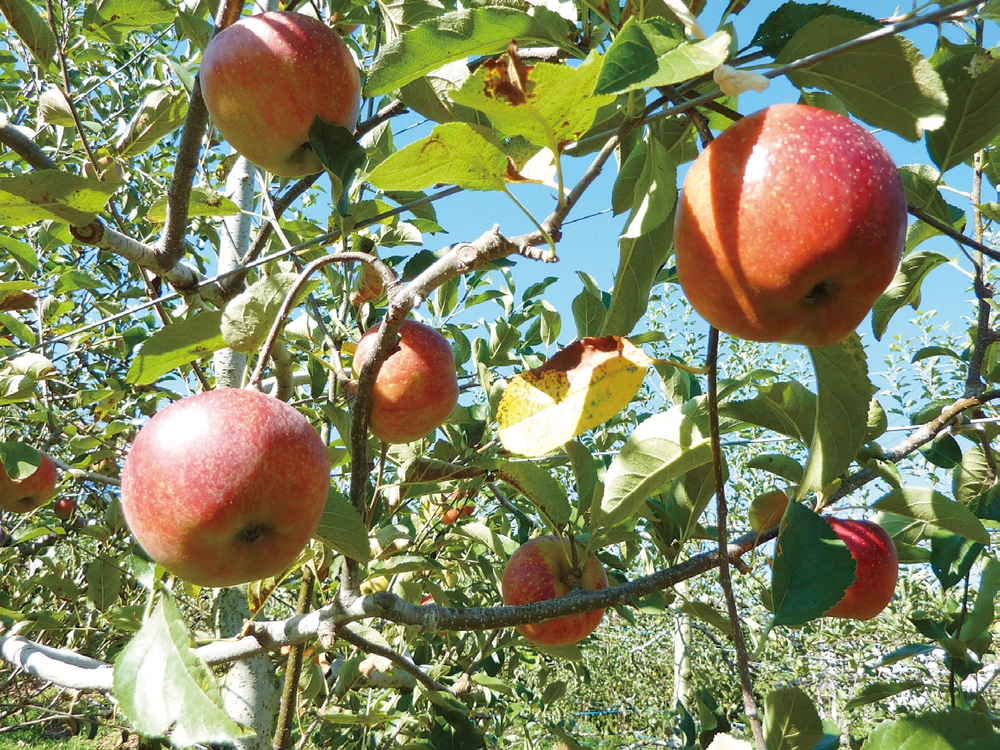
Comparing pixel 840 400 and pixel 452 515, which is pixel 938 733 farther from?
pixel 452 515

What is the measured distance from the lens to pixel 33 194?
1.09 metres

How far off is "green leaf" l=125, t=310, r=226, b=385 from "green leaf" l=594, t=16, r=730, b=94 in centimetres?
72

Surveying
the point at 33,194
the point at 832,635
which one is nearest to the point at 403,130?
the point at 33,194

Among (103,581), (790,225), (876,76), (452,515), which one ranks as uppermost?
Result: (876,76)

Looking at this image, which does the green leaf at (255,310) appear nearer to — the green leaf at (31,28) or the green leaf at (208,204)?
the green leaf at (208,204)

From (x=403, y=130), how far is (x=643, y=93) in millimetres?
1519

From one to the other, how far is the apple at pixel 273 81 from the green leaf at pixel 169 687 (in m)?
0.83

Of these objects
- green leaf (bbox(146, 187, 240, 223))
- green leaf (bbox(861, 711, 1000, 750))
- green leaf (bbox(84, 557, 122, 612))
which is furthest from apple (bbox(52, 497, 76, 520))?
green leaf (bbox(861, 711, 1000, 750))

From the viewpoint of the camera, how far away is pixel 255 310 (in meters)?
1.01

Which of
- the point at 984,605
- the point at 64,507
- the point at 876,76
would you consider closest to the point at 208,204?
A: the point at 876,76

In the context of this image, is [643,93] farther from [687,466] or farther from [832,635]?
[832,635]

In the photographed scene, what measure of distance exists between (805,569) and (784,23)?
0.71m

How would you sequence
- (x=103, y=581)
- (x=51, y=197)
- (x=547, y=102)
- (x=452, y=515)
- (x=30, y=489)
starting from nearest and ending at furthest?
(x=547, y=102) < (x=51, y=197) < (x=452, y=515) < (x=103, y=581) < (x=30, y=489)

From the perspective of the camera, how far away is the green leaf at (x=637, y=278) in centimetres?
94
